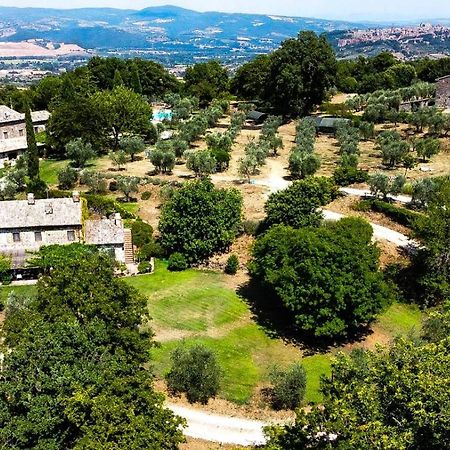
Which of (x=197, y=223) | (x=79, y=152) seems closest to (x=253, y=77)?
(x=79, y=152)

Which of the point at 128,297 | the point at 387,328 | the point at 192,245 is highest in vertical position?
the point at 128,297

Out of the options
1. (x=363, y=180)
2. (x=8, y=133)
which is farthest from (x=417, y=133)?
(x=8, y=133)

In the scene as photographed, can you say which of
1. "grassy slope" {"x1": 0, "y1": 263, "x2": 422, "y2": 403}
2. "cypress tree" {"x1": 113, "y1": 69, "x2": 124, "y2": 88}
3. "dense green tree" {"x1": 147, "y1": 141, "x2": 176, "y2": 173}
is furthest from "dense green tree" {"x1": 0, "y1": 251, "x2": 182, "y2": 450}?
"cypress tree" {"x1": 113, "y1": 69, "x2": 124, "y2": 88}

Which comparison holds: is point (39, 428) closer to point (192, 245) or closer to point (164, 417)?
point (164, 417)

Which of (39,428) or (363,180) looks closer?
(39,428)

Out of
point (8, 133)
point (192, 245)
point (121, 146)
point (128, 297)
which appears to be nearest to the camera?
point (128, 297)

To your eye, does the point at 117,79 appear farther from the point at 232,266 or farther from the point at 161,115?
the point at 232,266
